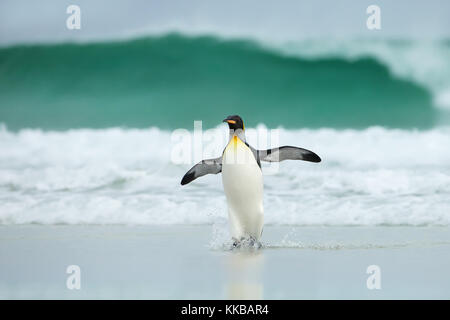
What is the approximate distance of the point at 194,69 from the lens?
1005 cm

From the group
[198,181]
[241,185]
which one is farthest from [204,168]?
[198,181]

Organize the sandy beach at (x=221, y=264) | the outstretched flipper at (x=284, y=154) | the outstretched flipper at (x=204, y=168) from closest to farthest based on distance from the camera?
1. the sandy beach at (x=221, y=264)
2. the outstretched flipper at (x=284, y=154)
3. the outstretched flipper at (x=204, y=168)

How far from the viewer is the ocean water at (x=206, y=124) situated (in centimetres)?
672

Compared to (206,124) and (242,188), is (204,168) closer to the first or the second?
(242,188)

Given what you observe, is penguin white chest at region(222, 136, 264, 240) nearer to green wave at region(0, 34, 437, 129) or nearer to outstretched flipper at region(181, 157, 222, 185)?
outstretched flipper at region(181, 157, 222, 185)

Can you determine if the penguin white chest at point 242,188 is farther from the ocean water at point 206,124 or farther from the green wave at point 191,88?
the green wave at point 191,88

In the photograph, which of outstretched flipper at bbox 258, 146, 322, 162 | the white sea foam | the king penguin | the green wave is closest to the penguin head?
the king penguin

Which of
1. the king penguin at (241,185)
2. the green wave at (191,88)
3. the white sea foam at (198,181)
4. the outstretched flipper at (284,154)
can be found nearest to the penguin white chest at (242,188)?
the king penguin at (241,185)

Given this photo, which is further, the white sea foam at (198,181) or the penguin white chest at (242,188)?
the white sea foam at (198,181)

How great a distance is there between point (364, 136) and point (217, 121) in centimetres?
225

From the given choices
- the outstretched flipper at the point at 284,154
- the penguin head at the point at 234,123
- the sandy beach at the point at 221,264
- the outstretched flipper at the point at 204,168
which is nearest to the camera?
the sandy beach at the point at 221,264

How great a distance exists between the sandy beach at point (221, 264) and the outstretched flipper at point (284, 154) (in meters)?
0.65

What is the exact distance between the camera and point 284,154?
14.8 feet
